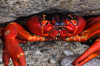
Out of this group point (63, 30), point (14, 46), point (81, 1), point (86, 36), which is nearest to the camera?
point (14, 46)

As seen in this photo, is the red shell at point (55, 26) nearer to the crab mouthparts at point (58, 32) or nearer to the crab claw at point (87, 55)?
the crab mouthparts at point (58, 32)

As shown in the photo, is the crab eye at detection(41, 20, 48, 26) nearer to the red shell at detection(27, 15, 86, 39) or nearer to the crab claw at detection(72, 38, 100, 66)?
the red shell at detection(27, 15, 86, 39)

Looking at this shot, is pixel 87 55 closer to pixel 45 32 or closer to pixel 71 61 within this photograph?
pixel 71 61

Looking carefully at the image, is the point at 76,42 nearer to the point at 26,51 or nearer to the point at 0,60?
the point at 26,51

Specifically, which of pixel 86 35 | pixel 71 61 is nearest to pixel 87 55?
pixel 71 61

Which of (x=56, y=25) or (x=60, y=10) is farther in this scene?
(x=60, y=10)

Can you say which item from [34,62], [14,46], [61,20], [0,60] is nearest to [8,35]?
[14,46]

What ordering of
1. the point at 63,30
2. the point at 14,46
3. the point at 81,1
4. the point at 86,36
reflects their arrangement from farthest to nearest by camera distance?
the point at 86,36, the point at 63,30, the point at 81,1, the point at 14,46

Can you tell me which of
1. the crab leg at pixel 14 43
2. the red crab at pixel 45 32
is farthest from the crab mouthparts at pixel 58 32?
the crab leg at pixel 14 43
